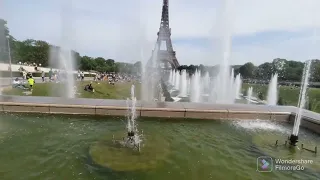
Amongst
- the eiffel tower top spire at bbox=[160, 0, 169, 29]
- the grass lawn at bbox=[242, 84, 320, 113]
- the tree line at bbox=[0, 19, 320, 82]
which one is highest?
the eiffel tower top spire at bbox=[160, 0, 169, 29]

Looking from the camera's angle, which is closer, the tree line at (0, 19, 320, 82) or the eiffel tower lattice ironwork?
the tree line at (0, 19, 320, 82)

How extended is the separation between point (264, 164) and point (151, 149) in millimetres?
2758

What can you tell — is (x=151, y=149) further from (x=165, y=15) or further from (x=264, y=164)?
(x=165, y=15)

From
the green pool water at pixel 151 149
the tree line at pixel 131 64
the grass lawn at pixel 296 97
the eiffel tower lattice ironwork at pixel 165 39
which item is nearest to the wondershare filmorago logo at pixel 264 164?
the green pool water at pixel 151 149

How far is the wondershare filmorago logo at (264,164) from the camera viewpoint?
534cm

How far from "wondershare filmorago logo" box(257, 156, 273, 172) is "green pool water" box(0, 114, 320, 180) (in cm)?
13

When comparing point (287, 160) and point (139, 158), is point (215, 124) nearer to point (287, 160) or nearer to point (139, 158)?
point (287, 160)

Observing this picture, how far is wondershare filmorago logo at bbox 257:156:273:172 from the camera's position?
210 inches

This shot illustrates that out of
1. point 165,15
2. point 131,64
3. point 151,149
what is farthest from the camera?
point 131,64

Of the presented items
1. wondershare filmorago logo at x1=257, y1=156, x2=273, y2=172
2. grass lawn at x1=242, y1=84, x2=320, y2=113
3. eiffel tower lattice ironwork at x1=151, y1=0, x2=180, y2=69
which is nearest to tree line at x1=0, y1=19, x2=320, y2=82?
eiffel tower lattice ironwork at x1=151, y1=0, x2=180, y2=69

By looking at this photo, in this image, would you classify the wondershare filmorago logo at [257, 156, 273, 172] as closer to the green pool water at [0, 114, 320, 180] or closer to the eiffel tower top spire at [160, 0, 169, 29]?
the green pool water at [0, 114, 320, 180]

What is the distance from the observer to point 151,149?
6.10 metres

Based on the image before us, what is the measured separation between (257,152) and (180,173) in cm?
253

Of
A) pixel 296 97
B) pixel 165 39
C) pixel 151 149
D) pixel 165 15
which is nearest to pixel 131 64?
pixel 165 39
